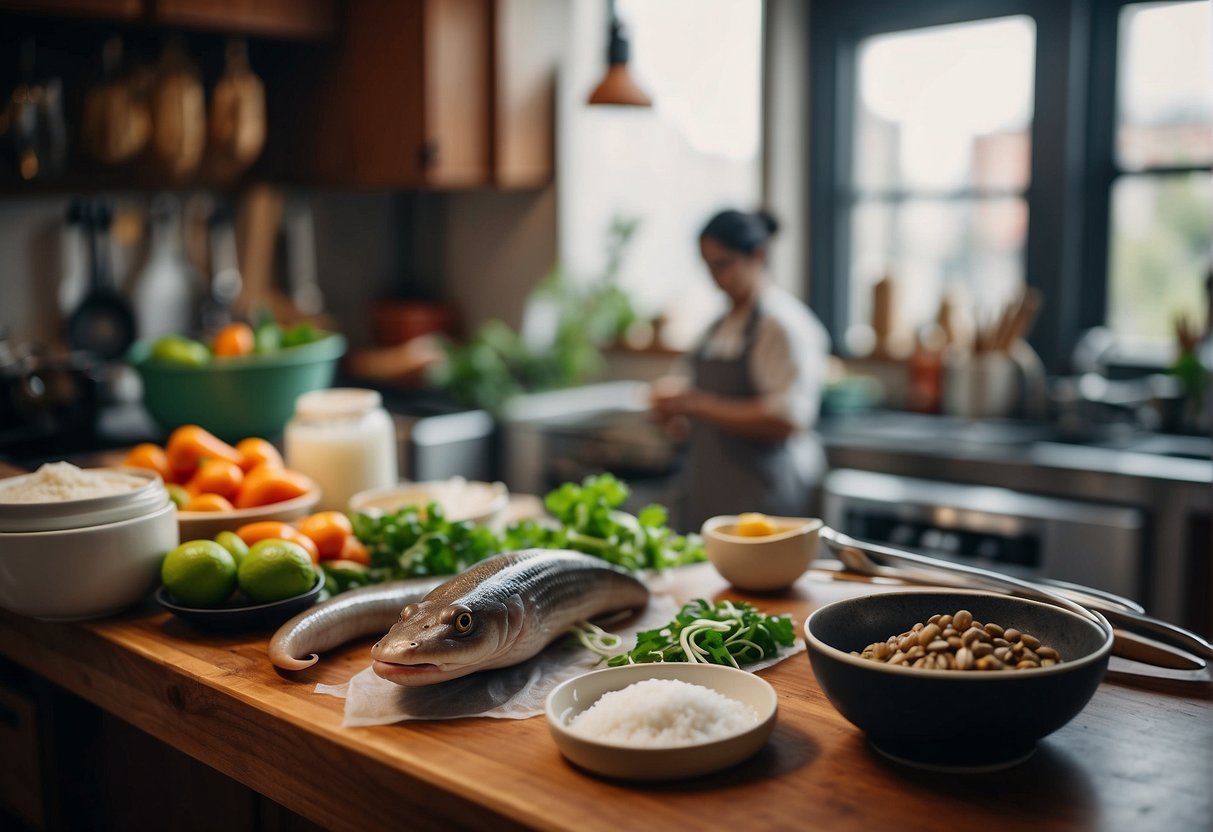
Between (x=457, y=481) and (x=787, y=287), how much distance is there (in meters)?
2.25

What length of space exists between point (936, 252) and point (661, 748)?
3.06 m

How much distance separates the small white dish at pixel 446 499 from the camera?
6.28ft

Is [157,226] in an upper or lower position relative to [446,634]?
upper

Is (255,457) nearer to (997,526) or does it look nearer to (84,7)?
(997,526)

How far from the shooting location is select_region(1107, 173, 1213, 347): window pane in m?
3.31

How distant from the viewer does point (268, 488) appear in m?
1.89

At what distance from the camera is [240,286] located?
4.18 meters

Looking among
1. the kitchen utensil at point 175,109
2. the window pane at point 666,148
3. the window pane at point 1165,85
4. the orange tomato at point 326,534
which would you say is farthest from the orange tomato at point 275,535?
the window pane at point 1165,85

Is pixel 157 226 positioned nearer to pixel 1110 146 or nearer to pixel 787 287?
pixel 787 287

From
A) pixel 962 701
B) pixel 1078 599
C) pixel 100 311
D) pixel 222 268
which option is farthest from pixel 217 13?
pixel 962 701

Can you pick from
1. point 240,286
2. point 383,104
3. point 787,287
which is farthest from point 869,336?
point 240,286

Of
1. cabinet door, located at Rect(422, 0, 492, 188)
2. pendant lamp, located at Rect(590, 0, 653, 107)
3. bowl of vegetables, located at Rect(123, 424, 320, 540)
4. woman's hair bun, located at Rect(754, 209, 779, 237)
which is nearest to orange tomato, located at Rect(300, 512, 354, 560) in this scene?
bowl of vegetables, located at Rect(123, 424, 320, 540)

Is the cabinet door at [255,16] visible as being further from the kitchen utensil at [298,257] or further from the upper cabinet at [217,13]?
the kitchen utensil at [298,257]

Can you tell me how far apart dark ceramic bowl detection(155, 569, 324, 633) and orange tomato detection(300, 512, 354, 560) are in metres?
0.14
